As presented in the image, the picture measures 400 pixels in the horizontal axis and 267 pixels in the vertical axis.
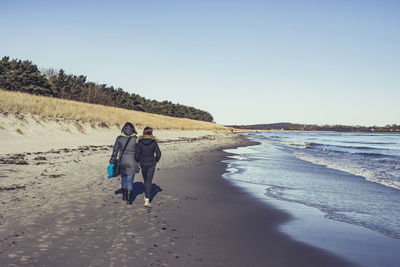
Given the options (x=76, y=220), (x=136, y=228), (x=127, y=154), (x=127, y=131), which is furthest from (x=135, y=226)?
(x=127, y=131)

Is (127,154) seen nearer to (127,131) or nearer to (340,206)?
(127,131)

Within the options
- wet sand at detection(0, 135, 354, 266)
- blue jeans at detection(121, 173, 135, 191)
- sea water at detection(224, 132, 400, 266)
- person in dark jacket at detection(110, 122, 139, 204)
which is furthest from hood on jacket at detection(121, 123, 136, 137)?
sea water at detection(224, 132, 400, 266)

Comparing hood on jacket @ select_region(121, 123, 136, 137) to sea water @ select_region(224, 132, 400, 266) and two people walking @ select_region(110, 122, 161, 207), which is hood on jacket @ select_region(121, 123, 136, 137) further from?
sea water @ select_region(224, 132, 400, 266)

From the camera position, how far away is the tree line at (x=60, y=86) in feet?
184

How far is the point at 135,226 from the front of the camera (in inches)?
223

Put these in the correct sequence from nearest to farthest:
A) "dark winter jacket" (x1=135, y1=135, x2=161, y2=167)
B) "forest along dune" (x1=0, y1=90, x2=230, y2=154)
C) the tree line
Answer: "dark winter jacket" (x1=135, y1=135, x2=161, y2=167) < "forest along dune" (x1=0, y1=90, x2=230, y2=154) < the tree line

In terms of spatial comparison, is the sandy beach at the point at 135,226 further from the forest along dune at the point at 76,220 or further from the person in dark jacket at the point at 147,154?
the person in dark jacket at the point at 147,154

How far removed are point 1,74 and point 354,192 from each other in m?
63.0

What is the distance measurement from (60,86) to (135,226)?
242 feet

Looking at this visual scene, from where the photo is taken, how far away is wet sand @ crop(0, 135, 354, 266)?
431 cm

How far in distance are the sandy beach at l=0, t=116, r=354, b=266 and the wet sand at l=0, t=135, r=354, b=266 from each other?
0.01 m

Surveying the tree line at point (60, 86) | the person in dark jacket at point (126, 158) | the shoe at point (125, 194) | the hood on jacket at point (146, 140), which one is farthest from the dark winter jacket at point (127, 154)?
the tree line at point (60, 86)

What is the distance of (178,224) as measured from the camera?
5.97 metres

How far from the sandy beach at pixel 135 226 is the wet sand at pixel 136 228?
1cm
